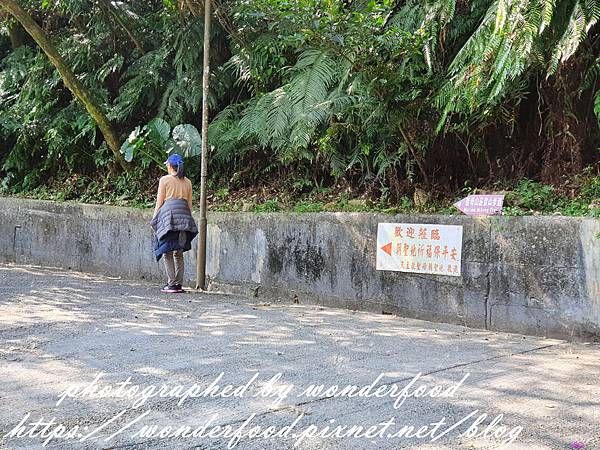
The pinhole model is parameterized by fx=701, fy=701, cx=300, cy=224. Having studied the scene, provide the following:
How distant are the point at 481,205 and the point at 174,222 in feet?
11.3

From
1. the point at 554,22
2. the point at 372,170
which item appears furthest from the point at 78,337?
the point at 554,22

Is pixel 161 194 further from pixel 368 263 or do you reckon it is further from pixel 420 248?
pixel 420 248

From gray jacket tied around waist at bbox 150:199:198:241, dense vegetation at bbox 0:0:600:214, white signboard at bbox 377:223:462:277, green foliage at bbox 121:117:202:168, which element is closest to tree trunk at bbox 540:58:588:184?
dense vegetation at bbox 0:0:600:214

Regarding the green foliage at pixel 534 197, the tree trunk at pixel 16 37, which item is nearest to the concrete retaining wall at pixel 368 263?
the green foliage at pixel 534 197

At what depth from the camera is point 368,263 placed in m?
7.12

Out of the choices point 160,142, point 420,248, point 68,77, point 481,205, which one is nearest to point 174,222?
point 160,142

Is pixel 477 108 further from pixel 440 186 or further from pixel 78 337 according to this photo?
pixel 78 337

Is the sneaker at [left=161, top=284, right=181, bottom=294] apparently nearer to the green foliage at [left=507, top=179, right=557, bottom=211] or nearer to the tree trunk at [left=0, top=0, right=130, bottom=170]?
the tree trunk at [left=0, top=0, right=130, bottom=170]

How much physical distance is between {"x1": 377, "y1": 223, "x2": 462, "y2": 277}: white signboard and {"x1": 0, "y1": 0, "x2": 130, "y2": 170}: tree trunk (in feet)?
16.5

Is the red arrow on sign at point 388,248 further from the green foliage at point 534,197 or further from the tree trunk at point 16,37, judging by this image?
the tree trunk at point 16,37

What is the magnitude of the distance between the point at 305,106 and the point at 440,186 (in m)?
1.68

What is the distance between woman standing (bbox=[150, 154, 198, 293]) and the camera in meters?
7.95

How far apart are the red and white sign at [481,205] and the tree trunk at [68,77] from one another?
228 inches

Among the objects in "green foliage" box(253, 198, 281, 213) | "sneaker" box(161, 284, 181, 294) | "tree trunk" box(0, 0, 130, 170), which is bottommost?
"sneaker" box(161, 284, 181, 294)
